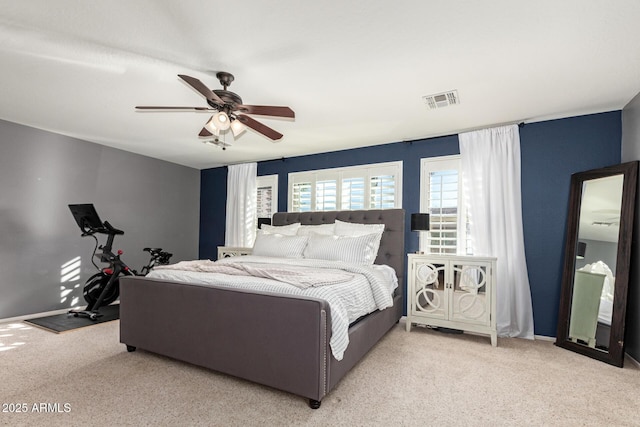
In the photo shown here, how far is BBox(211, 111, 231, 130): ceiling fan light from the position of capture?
2502mm

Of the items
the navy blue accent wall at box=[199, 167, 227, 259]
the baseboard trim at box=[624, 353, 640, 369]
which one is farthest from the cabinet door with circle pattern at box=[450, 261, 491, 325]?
the navy blue accent wall at box=[199, 167, 227, 259]

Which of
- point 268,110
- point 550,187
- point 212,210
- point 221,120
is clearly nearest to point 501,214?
point 550,187

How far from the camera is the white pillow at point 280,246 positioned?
3.93 m

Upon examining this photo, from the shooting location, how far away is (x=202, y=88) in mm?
2111

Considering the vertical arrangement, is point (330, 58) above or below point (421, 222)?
above

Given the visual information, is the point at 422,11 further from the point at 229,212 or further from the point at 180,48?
the point at 229,212

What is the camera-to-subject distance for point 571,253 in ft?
10.7

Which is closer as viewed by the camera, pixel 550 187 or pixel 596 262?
pixel 596 262

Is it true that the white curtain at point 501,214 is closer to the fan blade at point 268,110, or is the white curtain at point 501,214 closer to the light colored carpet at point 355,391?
the light colored carpet at point 355,391

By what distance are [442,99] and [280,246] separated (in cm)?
250

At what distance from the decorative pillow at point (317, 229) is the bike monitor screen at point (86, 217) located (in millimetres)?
2619

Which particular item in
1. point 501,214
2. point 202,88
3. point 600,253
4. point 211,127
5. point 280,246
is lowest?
point 280,246

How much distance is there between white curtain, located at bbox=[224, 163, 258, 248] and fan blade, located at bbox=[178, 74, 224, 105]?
10.9 feet

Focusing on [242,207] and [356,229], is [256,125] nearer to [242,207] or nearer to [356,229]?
[356,229]
